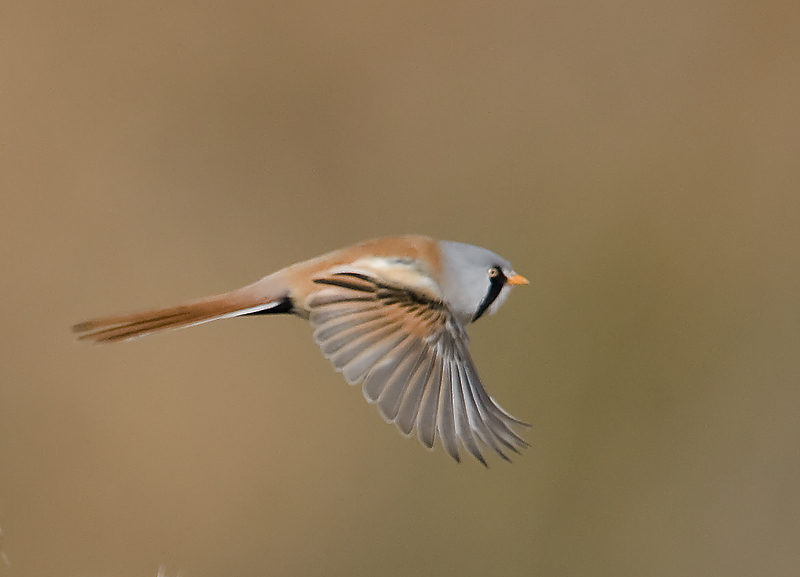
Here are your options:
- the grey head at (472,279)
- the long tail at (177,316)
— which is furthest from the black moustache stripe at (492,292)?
the long tail at (177,316)

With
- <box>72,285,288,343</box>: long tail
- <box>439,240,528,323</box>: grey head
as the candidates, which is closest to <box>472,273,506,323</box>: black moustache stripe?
<box>439,240,528,323</box>: grey head

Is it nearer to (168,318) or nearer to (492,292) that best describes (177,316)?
(168,318)

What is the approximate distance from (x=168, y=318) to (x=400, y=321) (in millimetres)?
223

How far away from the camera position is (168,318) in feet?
2.23

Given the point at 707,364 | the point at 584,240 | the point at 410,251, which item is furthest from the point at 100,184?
the point at 707,364

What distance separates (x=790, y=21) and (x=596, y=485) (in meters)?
0.82

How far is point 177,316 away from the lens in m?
0.68

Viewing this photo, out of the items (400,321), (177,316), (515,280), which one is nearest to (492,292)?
(515,280)

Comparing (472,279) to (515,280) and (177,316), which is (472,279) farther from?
(177,316)

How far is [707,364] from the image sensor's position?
112cm

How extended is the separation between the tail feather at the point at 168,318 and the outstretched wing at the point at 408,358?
3.1 inches

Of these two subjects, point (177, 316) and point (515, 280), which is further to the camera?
point (515, 280)

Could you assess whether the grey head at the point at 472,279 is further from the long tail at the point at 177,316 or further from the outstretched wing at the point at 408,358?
the long tail at the point at 177,316

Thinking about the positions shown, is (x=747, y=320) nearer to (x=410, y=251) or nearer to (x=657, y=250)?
(x=657, y=250)
